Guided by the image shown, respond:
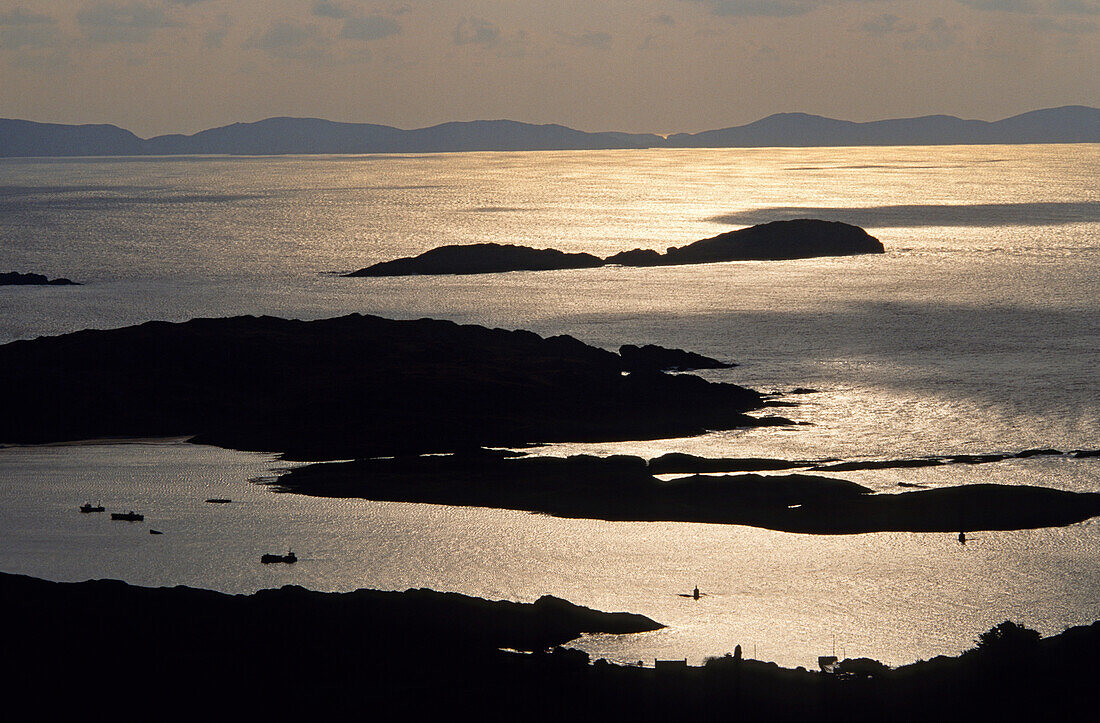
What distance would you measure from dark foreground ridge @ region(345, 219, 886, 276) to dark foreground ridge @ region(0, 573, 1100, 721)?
9898 centimetres

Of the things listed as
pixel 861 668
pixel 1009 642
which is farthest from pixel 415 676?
pixel 1009 642

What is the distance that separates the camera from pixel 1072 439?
5247 cm

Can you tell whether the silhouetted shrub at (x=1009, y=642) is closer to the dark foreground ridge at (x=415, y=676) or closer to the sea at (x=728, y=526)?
the dark foreground ridge at (x=415, y=676)

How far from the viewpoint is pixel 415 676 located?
80.1 ft

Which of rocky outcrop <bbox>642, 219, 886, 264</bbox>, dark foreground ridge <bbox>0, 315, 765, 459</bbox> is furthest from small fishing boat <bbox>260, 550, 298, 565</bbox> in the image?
rocky outcrop <bbox>642, 219, 886, 264</bbox>

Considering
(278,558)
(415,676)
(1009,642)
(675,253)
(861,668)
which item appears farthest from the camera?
(675,253)

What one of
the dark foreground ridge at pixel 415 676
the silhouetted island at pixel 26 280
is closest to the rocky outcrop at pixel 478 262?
the silhouetted island at pixel 26 280

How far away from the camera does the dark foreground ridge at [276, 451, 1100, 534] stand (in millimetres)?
40969

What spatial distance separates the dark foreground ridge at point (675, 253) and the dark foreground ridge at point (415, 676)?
99.0 meters

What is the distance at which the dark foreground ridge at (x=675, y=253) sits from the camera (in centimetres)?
12660

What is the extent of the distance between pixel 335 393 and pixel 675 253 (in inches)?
3311

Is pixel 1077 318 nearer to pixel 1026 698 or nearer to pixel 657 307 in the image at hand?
pixel 657 307

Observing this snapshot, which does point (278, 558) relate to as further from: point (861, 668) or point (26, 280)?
point (26, 280)

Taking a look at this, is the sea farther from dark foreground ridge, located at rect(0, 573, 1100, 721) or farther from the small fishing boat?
dark foreground ridge, located at rect(0, 573, 1100, 721)
